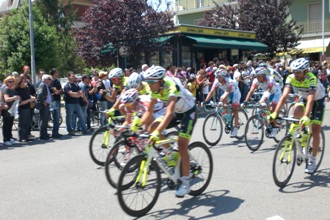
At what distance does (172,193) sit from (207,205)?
0.77m

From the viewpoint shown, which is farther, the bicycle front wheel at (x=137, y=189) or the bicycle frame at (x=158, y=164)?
the bicycle frame at (x=158, y=164)

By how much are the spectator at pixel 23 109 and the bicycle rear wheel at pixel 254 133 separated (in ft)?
21.0

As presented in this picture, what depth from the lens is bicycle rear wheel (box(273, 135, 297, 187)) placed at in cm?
620

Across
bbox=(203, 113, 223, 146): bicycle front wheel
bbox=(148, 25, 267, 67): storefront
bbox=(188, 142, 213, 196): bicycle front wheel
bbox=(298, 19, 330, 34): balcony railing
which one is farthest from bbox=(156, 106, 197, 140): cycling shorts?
bbox=(298, 19, 330, 34): balcony railing

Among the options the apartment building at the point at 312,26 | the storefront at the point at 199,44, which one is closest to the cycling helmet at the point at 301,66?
the storefront at the point at 199,44

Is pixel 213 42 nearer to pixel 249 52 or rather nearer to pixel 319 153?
pixel 249 52

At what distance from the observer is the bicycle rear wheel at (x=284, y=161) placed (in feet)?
20.4

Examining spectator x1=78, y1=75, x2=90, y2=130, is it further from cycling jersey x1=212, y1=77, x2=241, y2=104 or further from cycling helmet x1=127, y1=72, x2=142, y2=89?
cycling helmet x1=127, y1=72, x2=142, y2=89

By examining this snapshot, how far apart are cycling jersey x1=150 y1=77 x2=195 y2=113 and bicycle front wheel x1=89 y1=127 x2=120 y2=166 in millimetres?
2307

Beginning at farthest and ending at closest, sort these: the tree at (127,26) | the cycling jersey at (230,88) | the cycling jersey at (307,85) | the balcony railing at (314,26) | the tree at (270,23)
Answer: the balcony railing at (314,26)
the tree at (270,23)
the tree at (127,26)
the cycling jersey at (230,88)
the cycling jersey at (307,85)

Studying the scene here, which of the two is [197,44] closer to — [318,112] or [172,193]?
[318,112]

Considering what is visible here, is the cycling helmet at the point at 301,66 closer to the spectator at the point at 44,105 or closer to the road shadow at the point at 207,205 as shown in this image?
the road shadow at the point at 207,205

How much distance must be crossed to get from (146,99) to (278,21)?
28009 millimetres

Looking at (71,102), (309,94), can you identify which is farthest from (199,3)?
(309,94)
